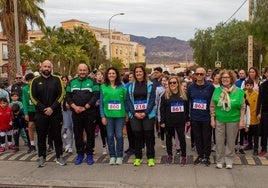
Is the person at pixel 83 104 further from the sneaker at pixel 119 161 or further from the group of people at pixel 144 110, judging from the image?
the sneaker at pixel 119 161

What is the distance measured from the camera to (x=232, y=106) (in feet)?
22.8

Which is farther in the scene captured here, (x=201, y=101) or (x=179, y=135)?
(x=179, y=135)

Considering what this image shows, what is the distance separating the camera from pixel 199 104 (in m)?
7.29

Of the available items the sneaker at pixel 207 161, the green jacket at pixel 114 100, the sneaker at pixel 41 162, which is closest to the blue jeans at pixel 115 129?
the green jacket at pixel 114 100

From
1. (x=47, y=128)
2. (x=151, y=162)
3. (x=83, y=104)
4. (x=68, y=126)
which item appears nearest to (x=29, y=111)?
(x=68, y=126)

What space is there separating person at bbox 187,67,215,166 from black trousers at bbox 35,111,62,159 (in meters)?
2.73

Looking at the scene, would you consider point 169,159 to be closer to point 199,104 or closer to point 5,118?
point 199,104

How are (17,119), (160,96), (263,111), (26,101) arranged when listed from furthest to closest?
1. (17,119)
2. (26,101)
3. (160,96)
4. (263,111)

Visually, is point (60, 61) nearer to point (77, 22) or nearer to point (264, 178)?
point (264, 178)

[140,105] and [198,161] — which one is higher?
[140,105]

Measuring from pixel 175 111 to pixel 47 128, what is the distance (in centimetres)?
263

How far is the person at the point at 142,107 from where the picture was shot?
733cm

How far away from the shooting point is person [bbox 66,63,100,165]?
7535 millimetres

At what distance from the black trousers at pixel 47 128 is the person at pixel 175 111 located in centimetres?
215
